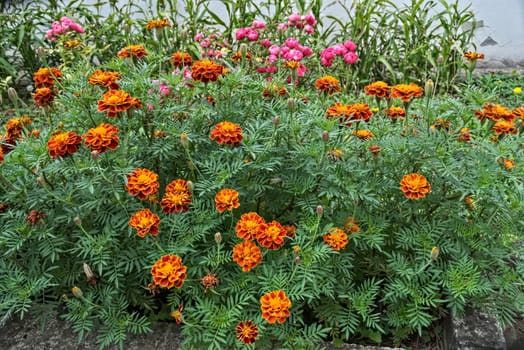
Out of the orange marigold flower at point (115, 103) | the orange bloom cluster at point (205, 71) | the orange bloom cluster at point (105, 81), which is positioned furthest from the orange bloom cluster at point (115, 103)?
the orange bloom cluster at point (205, 71)

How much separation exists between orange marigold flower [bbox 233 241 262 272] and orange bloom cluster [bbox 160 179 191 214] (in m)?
0.21

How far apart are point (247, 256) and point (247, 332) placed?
0.23 metres

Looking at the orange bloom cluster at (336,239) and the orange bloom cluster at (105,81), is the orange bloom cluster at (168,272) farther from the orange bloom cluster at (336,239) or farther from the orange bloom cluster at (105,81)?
the orange bloom cluster at (105,81)

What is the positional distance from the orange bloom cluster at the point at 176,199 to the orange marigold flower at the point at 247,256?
212 millimetres

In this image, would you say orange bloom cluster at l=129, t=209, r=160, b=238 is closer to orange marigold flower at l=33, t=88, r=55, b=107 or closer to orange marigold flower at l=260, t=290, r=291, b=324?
orange marigold flower at l=260, t=290, r=291, b=324

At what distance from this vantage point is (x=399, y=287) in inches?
70.8

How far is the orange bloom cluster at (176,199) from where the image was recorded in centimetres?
168

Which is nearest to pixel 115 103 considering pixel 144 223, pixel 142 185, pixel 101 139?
pixel 101 139

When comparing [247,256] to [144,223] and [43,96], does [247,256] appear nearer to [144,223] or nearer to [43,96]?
[144,223]

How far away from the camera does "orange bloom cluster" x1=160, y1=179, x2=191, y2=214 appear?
66.2 inches

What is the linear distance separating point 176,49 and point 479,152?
3.17 metres

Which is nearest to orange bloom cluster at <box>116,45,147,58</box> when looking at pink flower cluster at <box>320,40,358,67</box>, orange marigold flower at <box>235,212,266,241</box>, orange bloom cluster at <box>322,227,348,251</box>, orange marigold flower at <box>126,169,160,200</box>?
orange marigold flower at <box>126,169,160,200</box>

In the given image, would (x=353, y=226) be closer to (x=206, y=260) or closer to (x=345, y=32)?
(x=206, y=260)

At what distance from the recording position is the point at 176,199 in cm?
168
